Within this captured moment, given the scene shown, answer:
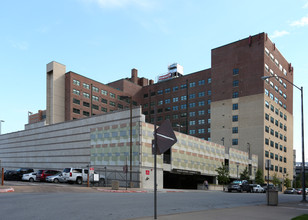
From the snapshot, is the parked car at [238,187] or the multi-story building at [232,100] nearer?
the parked car at [238,187]

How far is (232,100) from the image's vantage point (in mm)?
84750

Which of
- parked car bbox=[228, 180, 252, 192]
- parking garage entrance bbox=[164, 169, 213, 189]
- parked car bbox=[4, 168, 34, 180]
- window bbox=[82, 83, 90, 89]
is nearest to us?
parked car bbox=[4, 168, 34, 180]

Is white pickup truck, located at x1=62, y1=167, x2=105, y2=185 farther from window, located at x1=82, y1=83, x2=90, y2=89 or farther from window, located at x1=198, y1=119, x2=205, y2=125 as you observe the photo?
window, located at x1=198, y1=119, x2=205, y2=125

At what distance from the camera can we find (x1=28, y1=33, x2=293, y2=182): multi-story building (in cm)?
8088

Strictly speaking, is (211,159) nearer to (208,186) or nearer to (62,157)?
(208,186)

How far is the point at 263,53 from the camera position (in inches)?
3199

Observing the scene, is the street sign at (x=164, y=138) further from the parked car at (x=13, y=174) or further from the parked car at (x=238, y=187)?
the parked car at (x=238, y=187)

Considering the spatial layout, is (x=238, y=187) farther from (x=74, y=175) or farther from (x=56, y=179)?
(x=56, y=179)

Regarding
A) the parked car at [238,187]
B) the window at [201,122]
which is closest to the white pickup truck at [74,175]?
the parked car at [238,187]

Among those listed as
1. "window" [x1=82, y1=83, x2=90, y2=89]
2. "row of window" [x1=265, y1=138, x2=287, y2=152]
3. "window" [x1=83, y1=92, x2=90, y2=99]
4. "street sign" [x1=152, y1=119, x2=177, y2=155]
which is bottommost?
"row of window" [x1=265, y1=138, x2=287, y2=152]

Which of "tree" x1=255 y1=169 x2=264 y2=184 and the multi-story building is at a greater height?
the multi-story building

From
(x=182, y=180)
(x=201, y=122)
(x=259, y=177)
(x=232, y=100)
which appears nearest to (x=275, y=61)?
(x=232, y=100)

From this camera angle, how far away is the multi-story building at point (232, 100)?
80875 mm

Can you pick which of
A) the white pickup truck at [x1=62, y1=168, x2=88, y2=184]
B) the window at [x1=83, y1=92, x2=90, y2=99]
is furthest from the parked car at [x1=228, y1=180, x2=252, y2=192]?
the window at [x1=83, y1=92, x2=90, y2=99]
